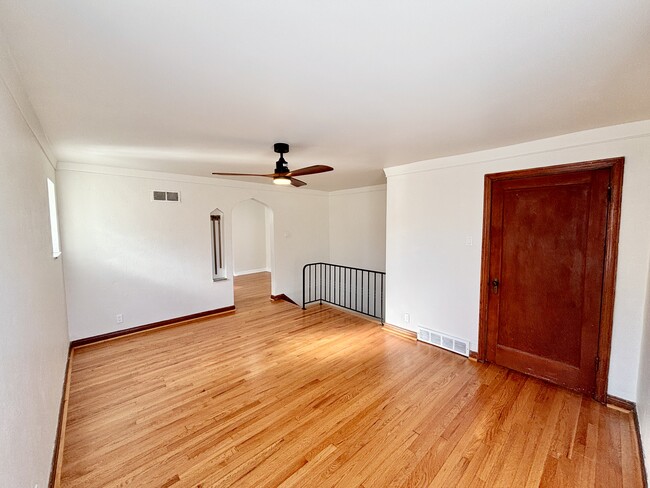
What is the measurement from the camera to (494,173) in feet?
9.80

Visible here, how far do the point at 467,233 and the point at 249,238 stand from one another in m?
6.87

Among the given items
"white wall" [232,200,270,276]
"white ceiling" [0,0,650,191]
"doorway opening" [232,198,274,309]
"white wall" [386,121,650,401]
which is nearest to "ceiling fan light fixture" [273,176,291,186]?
"white ceiling" [0,0,650,191]

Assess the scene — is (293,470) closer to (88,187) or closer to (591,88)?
(591,88)

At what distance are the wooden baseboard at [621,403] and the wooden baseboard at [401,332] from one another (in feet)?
5.99

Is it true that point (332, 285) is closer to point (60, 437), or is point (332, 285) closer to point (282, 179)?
point (282, 179)

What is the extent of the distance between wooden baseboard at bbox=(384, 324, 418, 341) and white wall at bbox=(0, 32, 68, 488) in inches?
139

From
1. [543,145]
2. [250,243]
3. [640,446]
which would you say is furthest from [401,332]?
[250,243]

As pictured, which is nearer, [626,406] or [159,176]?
[626,406]

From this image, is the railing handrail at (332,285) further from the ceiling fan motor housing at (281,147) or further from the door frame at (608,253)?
the door frame at (608,253)

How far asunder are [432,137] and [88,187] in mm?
4176

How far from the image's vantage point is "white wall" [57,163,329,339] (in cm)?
353

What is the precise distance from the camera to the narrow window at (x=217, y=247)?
4.82 meters

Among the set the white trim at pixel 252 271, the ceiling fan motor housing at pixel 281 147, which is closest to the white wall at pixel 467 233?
the ceiling fan motor housing at pixel 281 147

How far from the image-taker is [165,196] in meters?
4.16
